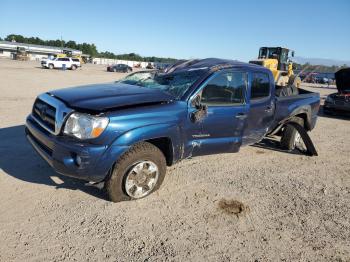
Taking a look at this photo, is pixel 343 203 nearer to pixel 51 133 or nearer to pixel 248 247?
pixel 248 247

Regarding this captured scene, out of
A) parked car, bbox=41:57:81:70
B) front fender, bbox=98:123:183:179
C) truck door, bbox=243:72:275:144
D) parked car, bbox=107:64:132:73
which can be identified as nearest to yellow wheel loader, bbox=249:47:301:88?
truck door, bbox=243:72:275:144

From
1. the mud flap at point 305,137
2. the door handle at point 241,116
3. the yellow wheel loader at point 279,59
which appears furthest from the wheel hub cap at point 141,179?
the yellow wheel loader at point 279,59

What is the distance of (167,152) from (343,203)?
270 cm

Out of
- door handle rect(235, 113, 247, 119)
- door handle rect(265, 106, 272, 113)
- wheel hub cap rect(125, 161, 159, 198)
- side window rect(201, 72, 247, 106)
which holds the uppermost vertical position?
side window rect(201, 72, 247, 106)

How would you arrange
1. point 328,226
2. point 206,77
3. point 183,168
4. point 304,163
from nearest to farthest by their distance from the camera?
point 328,226
point 206,77
point 183,168
point 304,163

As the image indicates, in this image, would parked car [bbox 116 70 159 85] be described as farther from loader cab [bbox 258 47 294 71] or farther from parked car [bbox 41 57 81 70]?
parked car [bbox 41 57 81 70]

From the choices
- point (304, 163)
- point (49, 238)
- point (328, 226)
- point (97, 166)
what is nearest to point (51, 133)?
point (97, 166)

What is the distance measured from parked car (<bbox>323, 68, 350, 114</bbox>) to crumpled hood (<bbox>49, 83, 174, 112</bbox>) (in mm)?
9633

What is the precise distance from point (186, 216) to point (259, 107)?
2517 millimetres

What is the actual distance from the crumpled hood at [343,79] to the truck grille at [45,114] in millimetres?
10683

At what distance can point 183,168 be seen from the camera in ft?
17.8

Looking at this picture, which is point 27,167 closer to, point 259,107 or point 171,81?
point 171,81

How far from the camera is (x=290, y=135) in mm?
6781

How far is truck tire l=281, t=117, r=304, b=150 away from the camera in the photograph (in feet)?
22.0
